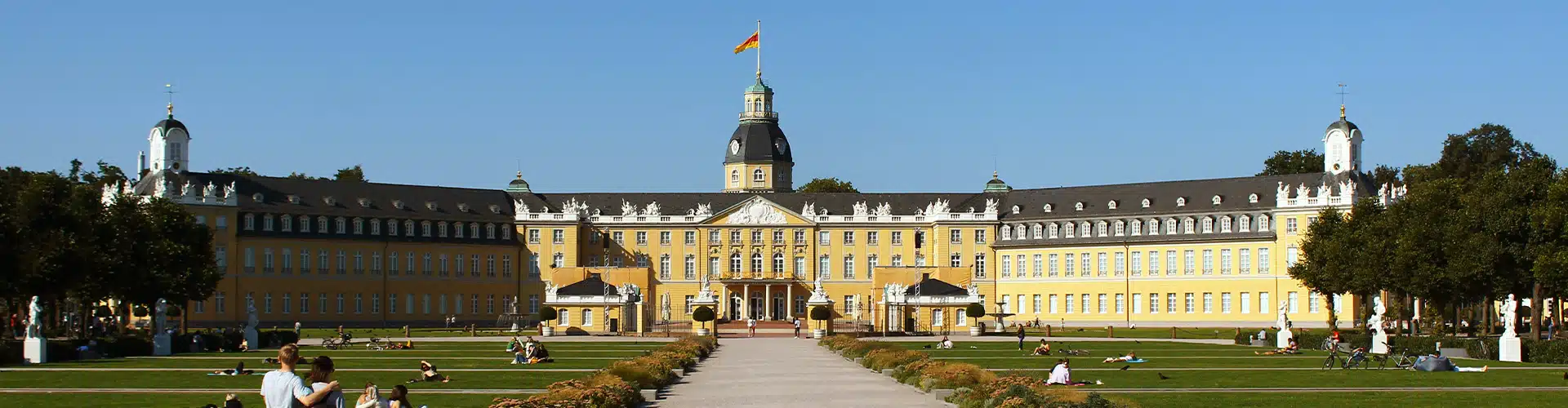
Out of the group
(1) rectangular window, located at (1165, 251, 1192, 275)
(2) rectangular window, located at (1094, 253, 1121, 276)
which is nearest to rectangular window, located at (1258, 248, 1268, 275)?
(1) rectangular window, located at (1165, 251, 1192, 275)

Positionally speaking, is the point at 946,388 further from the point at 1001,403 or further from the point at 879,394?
the point at 1001,403

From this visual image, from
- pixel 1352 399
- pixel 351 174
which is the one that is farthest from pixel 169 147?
pixel 1352 399

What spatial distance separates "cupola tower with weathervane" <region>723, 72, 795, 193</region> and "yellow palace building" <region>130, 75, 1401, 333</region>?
6.53m

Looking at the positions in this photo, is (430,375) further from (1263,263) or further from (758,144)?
(758,144)

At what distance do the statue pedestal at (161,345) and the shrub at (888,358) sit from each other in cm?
2187

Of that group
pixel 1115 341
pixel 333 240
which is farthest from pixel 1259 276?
pixel 333 240

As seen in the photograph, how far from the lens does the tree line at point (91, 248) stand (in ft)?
186

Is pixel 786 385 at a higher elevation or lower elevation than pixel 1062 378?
lower

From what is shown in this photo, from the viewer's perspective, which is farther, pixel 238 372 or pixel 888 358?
pixel 888 358

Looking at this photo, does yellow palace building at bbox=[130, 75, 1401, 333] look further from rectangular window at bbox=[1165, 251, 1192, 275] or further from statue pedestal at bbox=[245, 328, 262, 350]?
statue pedestal at bbox=[245, 328, 262, 350]

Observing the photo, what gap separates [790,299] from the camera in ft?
422

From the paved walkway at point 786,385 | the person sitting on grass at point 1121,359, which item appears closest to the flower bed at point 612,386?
the paved walkway at point 786,385

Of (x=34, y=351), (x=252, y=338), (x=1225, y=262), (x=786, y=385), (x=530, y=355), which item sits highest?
(x=1225, y=262)

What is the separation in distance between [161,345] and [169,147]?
182ft
